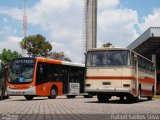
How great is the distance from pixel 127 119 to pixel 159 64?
62.3 metres

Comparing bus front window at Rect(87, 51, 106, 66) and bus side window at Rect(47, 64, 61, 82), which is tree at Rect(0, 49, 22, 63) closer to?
bus side window at Rect(47, 64, 61, 82)

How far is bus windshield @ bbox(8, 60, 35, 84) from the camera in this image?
29672 mm

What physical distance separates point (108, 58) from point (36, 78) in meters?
7.59

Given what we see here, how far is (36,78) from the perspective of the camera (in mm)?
29750

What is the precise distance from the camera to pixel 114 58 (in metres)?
23.8

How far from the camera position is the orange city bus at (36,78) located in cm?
2955

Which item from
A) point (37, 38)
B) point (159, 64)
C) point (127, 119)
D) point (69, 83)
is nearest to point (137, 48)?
point (159, 64)

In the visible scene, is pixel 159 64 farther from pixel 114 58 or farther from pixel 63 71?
pixel 114 58

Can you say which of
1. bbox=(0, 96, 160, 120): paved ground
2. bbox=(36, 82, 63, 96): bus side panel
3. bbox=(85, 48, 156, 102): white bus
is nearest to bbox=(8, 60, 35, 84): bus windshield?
bbox=(36, 82, 63, 96): bus side panel

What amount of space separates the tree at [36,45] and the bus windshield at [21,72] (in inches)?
1650

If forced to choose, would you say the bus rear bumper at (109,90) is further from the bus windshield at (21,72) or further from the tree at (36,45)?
the tree at (36,45)

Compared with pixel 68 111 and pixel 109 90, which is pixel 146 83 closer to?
pixel 109 90

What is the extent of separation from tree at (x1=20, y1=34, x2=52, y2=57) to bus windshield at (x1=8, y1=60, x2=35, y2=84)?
4191 cm

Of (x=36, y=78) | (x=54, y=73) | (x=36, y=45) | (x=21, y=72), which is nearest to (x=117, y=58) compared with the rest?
(x=36, y=78)
